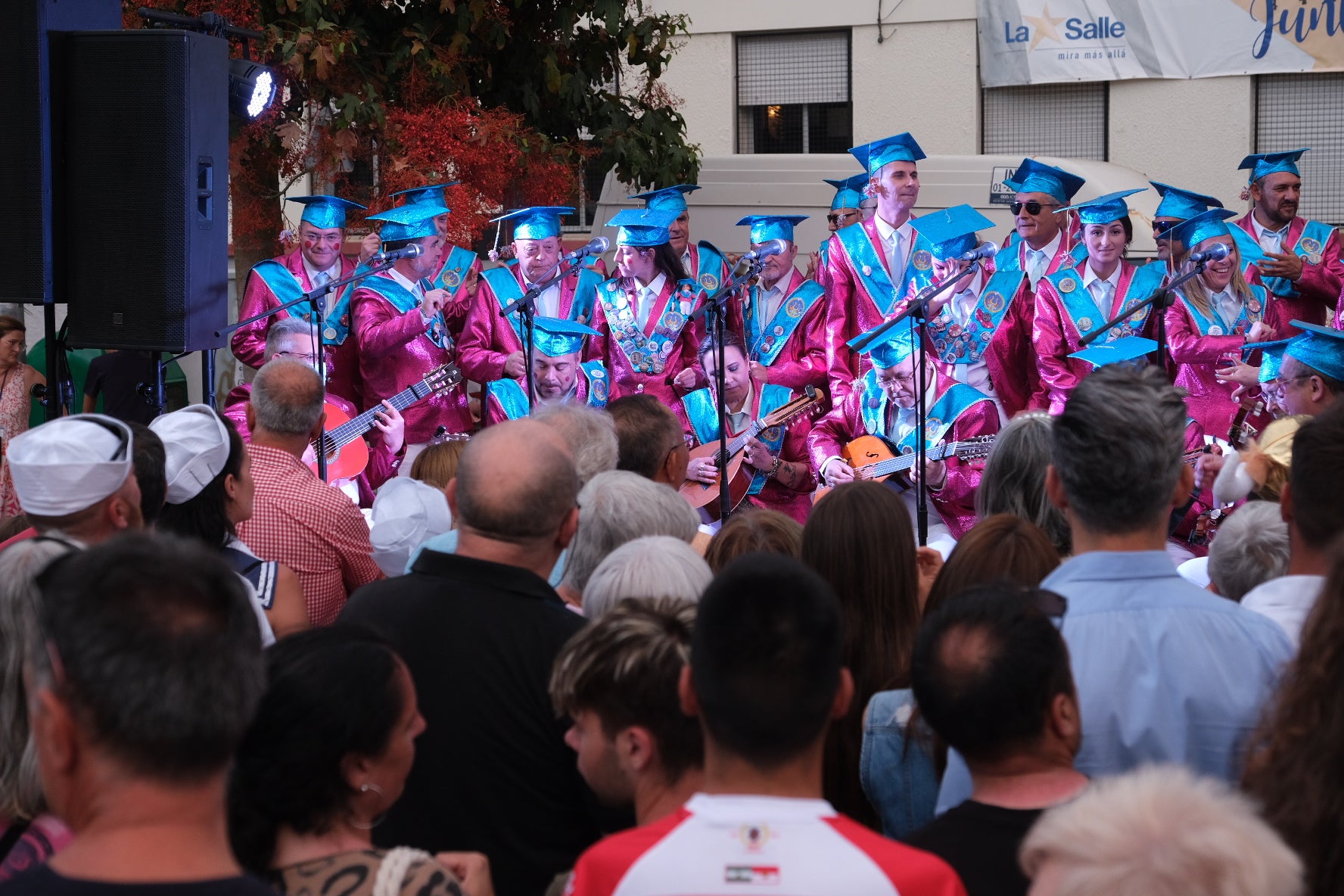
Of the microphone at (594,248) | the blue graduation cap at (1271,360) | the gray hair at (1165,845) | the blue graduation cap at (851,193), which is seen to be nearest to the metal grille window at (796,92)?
the blue graduation cap at (851,193)

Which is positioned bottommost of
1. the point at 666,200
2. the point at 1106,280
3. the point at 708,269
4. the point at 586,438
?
the point at 586,438

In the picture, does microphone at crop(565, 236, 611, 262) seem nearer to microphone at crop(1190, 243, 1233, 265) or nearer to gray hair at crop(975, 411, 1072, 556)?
microphone at crop(1190, 243, 1233, 265)

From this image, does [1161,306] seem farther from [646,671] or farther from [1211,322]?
[646,671]

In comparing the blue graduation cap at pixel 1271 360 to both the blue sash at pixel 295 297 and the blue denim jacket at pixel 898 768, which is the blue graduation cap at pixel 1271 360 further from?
the blue sash at pixel 295 297

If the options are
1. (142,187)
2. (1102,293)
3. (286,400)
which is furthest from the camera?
(1102,293)

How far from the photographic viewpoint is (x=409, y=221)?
7719mm

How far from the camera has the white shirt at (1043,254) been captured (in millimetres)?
→ 7910

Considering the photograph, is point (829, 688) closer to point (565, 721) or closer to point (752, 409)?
point (565, 721)

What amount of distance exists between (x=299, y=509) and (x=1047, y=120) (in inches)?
455

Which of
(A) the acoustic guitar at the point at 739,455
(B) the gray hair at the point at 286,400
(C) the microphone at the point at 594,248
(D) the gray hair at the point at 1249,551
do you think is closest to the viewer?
(D) the gray hair at the point at 1249,551

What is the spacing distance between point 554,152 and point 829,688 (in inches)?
343

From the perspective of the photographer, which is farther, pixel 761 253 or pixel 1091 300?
pixel 1091 300

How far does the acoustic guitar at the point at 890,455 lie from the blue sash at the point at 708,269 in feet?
5.14

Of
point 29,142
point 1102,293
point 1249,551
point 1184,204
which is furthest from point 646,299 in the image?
point 1249,551
